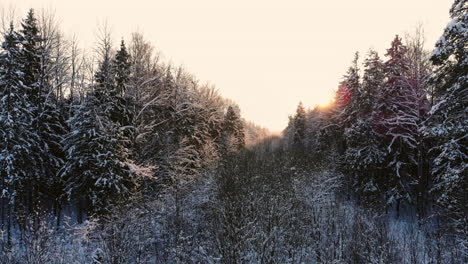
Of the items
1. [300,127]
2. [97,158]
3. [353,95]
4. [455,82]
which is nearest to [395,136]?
[353,95]

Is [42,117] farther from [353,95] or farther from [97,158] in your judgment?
[353,95]

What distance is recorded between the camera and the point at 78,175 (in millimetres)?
17625

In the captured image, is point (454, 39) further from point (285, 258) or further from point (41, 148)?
point (41, 148)

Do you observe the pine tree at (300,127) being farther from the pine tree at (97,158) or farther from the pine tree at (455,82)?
the pine tree at (455,82)

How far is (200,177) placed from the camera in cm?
2491

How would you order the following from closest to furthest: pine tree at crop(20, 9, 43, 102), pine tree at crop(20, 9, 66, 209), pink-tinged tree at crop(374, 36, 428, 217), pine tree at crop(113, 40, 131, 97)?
1. pine tree at crop(20, 9, 66, 209)
2. pine tree at crop(20, 9, 43, 102)
3. pink-tinged tree at crop(374, 36, 428, 217)
4. pine tree at crop(113, 40, 131, 97)

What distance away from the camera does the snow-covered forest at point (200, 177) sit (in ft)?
38.3

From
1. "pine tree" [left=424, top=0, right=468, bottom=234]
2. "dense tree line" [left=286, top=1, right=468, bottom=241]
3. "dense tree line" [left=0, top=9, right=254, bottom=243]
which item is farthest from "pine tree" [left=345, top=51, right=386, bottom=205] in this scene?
"dense tree line" [left=0, top=9, right=254, bottom=243]

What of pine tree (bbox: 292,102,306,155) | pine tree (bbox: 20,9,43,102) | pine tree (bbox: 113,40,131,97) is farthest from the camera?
pine tree (bbox: 292,102,306,155)

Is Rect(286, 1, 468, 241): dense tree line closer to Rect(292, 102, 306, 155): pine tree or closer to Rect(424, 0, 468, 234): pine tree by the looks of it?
Rect(424, 0, 468, 234): pine tree

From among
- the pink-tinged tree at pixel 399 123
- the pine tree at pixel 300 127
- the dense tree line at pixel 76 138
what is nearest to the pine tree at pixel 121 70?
the dense tree line at pixel 76 138

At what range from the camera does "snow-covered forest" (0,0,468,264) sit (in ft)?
38.3

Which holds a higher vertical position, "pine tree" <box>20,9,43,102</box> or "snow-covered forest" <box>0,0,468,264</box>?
"pine tree" <box>20,9,43,102</box>

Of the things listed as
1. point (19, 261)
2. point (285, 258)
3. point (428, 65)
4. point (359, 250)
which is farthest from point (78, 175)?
point (428, 65)
